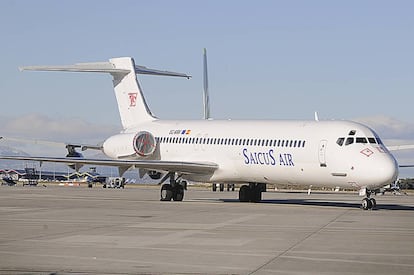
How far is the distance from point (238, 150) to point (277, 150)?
2513 millimetres

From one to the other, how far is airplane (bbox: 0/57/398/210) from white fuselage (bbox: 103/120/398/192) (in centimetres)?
3

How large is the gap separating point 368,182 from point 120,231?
1331cm

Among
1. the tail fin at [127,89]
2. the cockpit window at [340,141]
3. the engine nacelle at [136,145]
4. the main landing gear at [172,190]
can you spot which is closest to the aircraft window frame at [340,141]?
the cockpit window at [340,141]

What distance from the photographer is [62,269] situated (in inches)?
466

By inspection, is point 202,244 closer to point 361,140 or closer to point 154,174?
point 361,140

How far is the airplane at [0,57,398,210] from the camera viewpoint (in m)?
30.2

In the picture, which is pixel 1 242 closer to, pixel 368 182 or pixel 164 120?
pixel 368 182

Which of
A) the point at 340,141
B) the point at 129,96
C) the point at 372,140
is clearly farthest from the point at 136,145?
the point at 372,140

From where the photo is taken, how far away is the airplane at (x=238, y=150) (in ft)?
98.9

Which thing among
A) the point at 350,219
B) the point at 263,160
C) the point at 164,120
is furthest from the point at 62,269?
the point at 164,120

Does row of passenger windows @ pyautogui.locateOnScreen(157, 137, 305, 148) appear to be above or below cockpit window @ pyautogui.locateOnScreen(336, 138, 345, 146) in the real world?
above

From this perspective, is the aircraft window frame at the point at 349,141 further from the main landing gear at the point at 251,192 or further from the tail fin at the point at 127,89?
the tail fin at the point at 127,89

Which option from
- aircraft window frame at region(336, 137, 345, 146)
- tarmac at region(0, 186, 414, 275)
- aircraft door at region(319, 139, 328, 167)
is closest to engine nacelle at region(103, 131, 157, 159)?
aircraft door at region(319, 139, 328, 167)

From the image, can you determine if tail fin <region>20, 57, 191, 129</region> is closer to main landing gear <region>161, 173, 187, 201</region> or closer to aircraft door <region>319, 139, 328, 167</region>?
main landing gear <region>161, 173, 187, 201</region>
